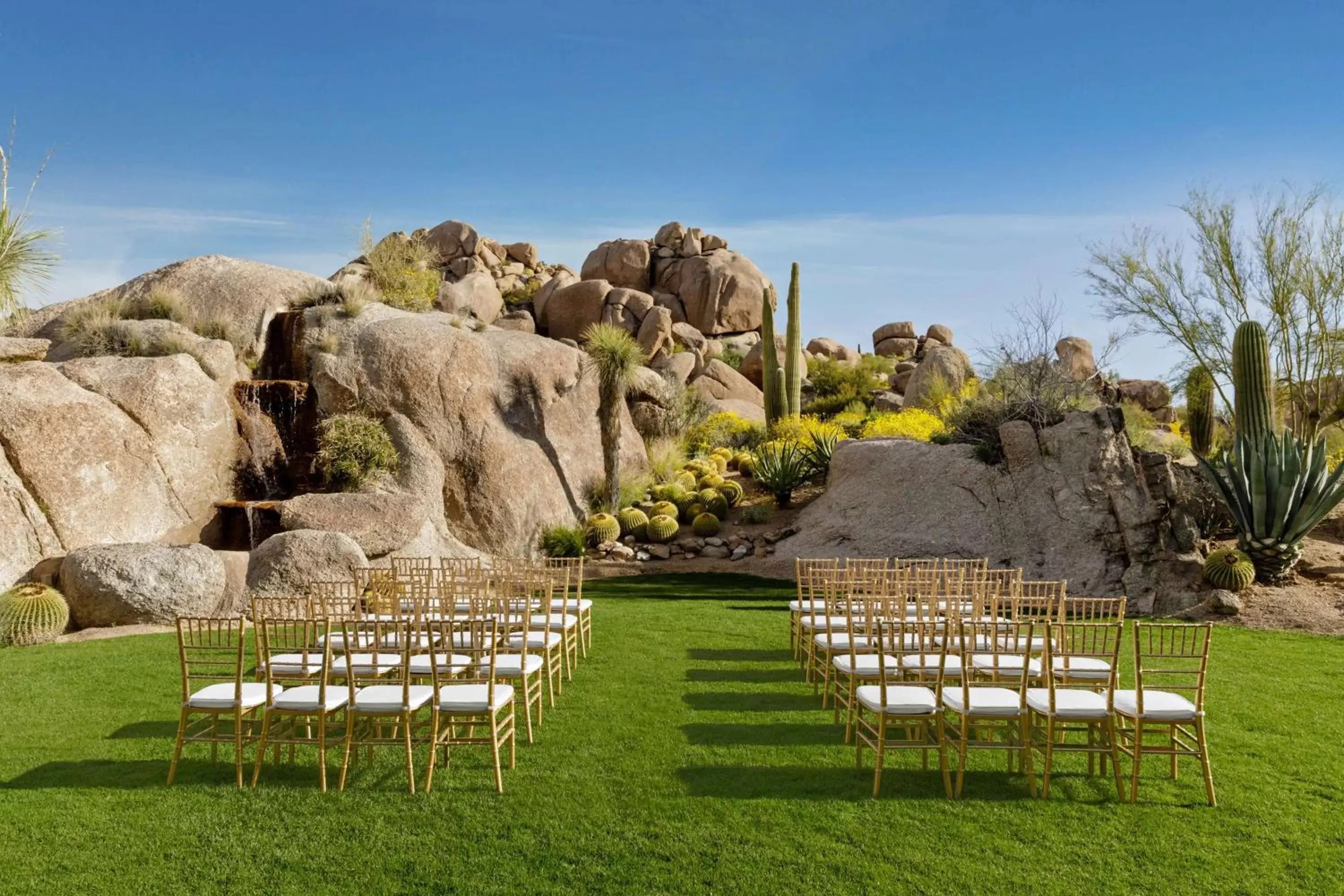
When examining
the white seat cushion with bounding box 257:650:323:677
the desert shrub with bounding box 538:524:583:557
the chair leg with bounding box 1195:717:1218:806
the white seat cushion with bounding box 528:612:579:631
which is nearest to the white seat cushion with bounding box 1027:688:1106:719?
the chair leg with bounding box 1195:717:1218:806

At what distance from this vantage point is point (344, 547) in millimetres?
12586

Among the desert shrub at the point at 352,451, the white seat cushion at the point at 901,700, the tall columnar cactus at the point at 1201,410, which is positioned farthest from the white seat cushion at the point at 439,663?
the tall columnar cactus at the point at 1201,410

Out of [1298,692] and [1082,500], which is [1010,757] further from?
[1082,500]

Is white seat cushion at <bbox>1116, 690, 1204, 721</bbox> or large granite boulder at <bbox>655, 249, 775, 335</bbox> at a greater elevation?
large granite boulder at <bbox>655, 249, 775, 335</bbox>

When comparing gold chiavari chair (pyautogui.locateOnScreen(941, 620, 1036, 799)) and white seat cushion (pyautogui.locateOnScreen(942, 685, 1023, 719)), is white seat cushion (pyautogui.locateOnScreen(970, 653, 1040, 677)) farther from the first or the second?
white seat cushion (pyautogui.locateOnScreen(942, 685, 1023, 719))

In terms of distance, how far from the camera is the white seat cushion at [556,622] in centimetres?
826

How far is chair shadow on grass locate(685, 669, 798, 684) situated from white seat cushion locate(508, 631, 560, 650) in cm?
152

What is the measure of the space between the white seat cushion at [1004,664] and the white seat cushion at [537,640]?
322 cm

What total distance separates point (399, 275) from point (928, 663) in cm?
1798

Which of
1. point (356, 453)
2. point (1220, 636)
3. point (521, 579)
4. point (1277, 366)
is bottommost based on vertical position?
point (1220, 636)

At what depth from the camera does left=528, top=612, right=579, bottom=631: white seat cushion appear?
27.1ft

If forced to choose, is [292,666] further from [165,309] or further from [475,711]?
[165,309]

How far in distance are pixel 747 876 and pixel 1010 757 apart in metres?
2.43

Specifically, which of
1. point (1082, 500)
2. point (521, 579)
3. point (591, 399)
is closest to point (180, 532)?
point (521, 579)
